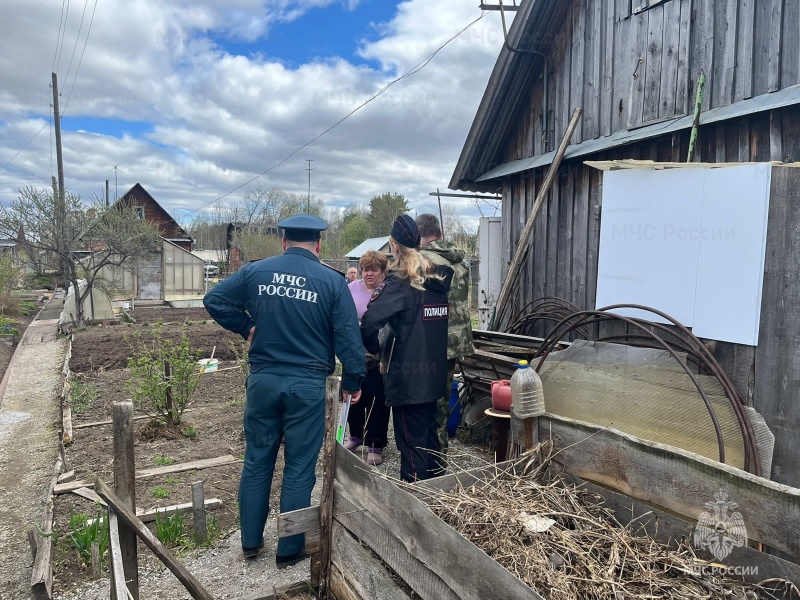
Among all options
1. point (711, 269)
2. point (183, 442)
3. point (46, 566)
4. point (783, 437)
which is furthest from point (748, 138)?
point (183, 442)

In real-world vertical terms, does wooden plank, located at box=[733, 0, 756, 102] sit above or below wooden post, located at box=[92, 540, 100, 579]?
above

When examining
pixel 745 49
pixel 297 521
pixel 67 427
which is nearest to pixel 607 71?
pixel 745 49

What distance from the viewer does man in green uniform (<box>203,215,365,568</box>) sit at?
334 cm

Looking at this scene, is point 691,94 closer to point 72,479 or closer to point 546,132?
point 546,132

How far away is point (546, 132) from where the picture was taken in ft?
20.4

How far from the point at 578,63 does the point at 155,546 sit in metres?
5.61

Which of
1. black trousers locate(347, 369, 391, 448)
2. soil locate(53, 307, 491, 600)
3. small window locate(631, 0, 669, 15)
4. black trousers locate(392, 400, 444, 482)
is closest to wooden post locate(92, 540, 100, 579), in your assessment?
soil locate(53, 307, 491, 600)

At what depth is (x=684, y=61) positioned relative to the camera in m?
4.63

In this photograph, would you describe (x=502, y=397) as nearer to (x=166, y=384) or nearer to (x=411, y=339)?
(x=411, y=339)

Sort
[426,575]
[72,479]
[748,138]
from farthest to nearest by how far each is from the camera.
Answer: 1. [72,479]
2. [748,138]
3. [426,575]

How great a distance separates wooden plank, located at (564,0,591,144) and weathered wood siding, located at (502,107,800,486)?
594 millimetres

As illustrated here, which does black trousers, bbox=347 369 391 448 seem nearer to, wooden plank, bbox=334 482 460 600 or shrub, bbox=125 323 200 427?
shrub, bbox=125 323 200 427

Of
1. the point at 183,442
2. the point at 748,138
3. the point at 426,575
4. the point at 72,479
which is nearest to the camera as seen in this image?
the point at 426,575

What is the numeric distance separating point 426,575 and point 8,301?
21.0 metres
